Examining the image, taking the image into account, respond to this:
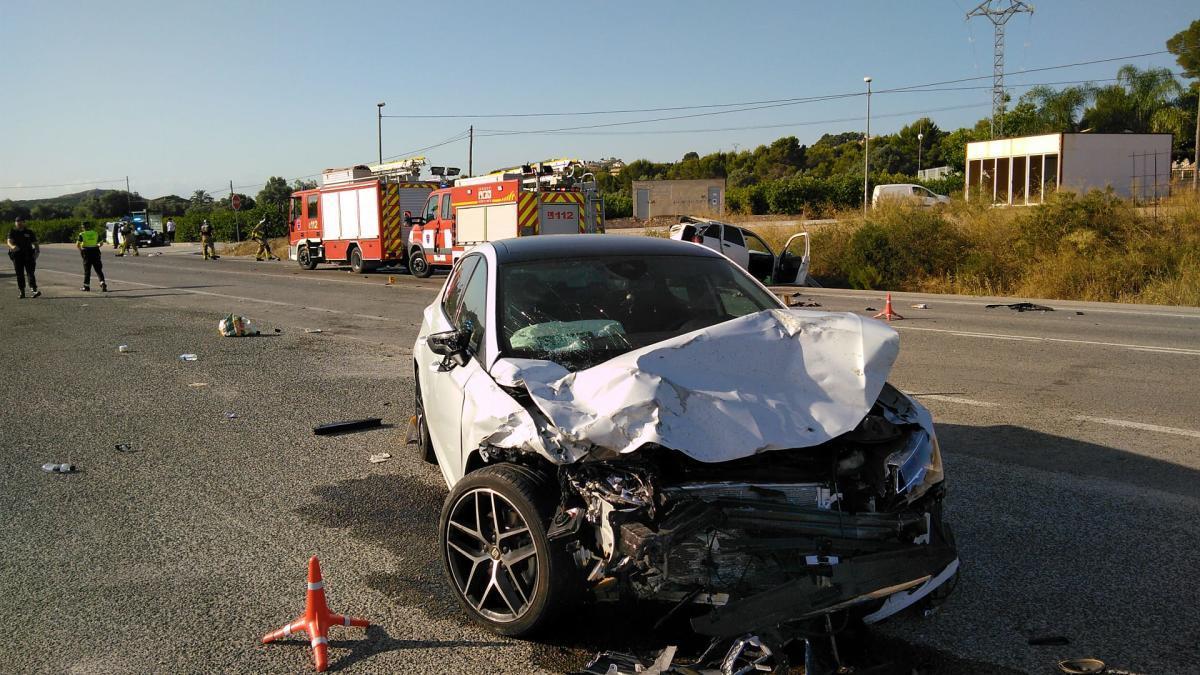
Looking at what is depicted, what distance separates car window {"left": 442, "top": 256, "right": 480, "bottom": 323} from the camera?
5840 millimetres

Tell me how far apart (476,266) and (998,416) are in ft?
14.7

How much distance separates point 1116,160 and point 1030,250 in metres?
22.0

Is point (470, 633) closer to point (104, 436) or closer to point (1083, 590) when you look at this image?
point (1083, 590)

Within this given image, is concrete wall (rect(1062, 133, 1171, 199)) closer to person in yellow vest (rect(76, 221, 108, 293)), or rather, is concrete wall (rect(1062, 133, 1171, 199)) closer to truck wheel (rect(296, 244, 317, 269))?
truck wheel (rect(296, 244, 317, 269))

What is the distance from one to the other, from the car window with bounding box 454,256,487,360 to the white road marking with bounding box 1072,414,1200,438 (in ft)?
16.1

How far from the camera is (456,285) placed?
6.12 meters

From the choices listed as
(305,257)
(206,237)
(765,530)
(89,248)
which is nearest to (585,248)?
(765,530)

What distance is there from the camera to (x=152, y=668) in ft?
12.1

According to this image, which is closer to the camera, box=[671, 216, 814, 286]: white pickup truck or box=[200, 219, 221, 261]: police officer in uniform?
box=[671, 216, 814, 286]: white pickup truck

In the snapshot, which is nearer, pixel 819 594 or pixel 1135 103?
pixel 819 594

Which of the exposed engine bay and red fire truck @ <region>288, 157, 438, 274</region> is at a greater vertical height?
red fire truck @ <region>288, 157, 438, 274</region>

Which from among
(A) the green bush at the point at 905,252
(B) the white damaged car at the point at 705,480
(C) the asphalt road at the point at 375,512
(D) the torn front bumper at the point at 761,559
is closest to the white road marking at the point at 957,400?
(C) the asphalt road at the point at 375,512

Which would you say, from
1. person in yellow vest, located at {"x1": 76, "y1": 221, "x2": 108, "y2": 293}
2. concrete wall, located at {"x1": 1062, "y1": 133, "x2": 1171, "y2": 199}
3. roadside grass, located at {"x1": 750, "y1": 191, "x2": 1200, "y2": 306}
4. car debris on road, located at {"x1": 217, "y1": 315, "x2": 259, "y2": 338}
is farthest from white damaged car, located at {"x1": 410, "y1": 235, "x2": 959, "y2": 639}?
concrete wall, located at {"x1": 1062, "y1": 133, "x2": 1171, "y2": 199}

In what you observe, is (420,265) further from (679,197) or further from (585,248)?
(679,197)
